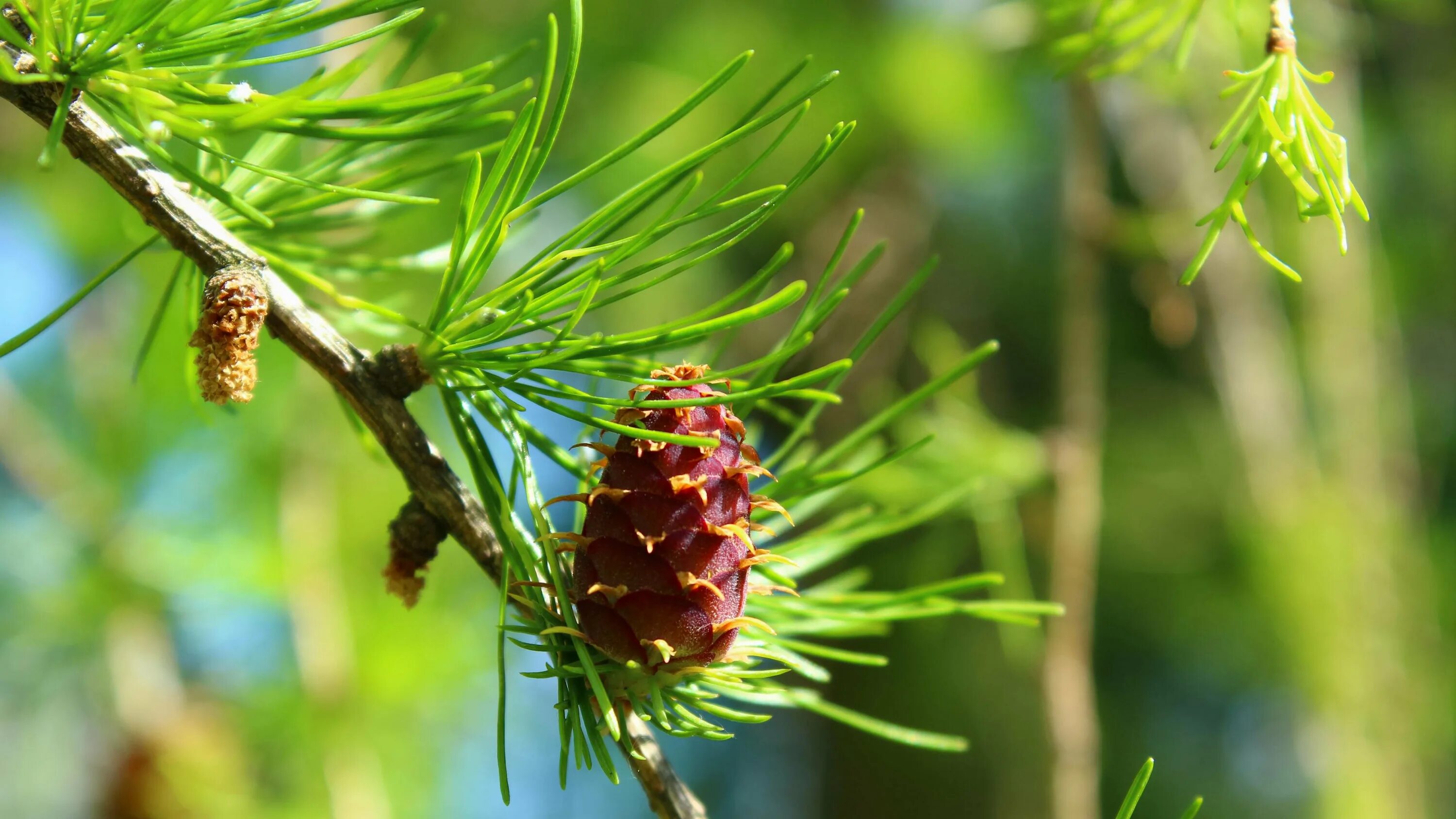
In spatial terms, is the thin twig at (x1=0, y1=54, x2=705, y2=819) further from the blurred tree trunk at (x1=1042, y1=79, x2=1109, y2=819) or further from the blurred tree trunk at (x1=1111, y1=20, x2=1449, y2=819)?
the blurred tree trunk at (x1=1111, y1=20, x2=1449, y2=819)

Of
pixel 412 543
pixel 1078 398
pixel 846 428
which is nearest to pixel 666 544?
pixel 412 543

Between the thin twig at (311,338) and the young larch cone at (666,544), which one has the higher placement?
the thin twig at (311,338)

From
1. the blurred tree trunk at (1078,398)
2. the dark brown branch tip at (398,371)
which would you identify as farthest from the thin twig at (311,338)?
the blurred tree trunk at (1078,398)

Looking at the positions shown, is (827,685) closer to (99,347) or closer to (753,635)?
(99,347)

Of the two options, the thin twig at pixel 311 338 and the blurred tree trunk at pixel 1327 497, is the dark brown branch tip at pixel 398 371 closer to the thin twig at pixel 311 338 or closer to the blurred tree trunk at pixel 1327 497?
the thin twig at pixel 311 338

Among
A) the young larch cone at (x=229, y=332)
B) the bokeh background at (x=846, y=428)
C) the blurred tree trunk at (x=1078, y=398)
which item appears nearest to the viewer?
the young larch cone at (x=229, y=332)

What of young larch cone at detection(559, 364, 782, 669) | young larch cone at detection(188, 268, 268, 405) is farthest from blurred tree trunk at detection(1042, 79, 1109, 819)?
young larch cone at detection(188, 268, 268, 405)

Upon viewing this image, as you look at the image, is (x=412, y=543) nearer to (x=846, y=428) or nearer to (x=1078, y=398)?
(x=1078, y=398)
